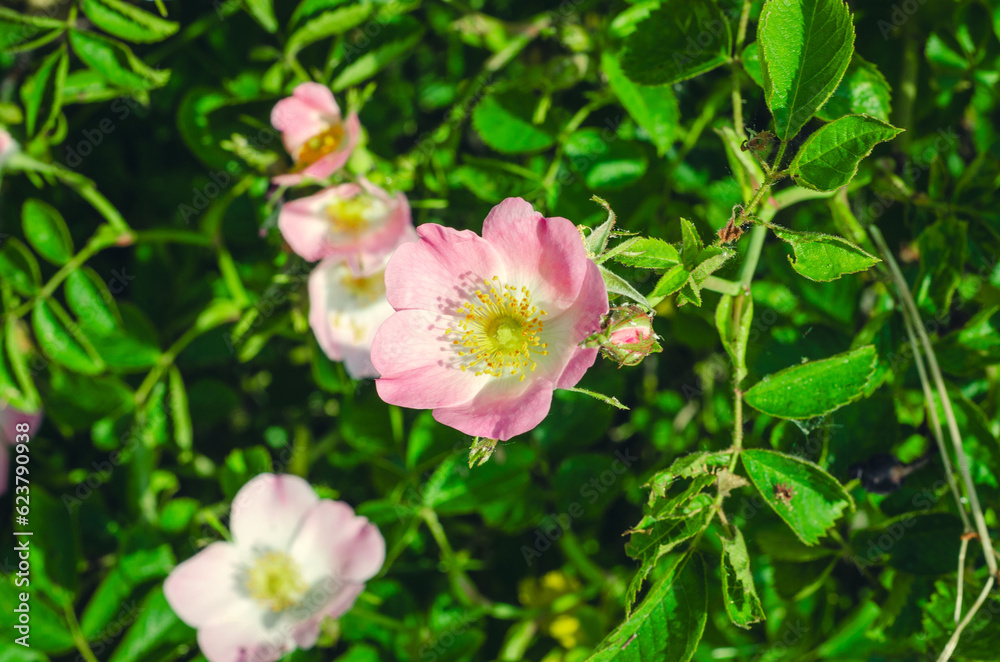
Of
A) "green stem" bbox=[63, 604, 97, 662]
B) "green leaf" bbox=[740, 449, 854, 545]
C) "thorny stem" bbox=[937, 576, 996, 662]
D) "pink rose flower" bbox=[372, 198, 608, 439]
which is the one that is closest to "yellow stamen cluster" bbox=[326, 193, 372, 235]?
"pink rose flower" bbox=[372, 198, 608, 439]

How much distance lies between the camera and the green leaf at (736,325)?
121 centimetres

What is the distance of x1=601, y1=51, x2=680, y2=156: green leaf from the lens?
150cm

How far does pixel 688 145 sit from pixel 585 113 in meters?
0.24

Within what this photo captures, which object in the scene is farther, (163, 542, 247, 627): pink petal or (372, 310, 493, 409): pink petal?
(163, 542, 247, 627): pink petal

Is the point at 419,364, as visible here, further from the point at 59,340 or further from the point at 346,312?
the point at 59,340

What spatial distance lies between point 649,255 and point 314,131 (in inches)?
39.0

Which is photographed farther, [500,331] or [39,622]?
[39,622]

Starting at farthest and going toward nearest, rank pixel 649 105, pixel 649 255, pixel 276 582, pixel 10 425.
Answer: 1. pixel 10 425
2. pixel 276 582
3. pixel 649 105
4. pixel 649 255

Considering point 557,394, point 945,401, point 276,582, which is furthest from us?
point 276,582

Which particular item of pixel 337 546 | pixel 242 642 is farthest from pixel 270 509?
pixel 242 642

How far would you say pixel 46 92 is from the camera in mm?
1768

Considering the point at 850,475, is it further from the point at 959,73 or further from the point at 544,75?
the point at 544,75

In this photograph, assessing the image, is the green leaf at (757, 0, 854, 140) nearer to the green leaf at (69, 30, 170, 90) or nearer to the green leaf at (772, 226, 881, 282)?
the green leaf at (772, 226, 881, 282)

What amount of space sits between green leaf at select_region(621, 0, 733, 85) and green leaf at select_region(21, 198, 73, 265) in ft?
4.94
